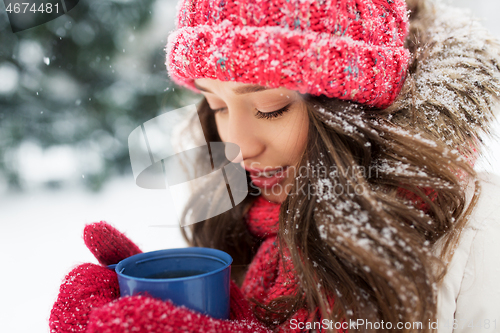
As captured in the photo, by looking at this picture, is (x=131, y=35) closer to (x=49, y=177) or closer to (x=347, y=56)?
(x=49, y=177)

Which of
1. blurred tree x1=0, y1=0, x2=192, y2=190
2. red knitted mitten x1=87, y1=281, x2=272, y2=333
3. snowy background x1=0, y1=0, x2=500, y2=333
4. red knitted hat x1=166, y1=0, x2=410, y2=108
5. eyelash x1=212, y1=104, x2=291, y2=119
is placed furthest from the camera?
blurred tree x1=0, y1=0, x2=192, y2=190

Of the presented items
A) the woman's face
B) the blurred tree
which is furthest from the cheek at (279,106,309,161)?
the blurred tree

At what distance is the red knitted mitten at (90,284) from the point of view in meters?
0.47

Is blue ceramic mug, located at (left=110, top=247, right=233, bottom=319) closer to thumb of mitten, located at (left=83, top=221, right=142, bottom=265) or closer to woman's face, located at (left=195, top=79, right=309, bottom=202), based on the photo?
thumb of mitten, located at (left=83, top=221, right=142, bottom=265)

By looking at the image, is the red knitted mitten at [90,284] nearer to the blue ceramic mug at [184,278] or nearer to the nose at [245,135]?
the blue ceramic mug at [184,278]

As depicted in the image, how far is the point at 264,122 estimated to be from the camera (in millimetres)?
621

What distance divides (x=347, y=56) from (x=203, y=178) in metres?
0.58

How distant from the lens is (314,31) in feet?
1.67

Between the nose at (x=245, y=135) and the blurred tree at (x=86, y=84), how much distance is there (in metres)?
0.63

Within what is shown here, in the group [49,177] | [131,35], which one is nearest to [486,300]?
[131,35]

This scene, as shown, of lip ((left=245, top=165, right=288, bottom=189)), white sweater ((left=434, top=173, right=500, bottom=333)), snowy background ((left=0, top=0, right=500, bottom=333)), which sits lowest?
snowy background ((left=0, top=0, right=500, bottom=333))

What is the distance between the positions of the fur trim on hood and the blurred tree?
0.84 m

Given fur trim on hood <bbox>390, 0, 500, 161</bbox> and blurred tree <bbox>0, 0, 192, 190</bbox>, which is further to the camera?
blurred tree <bbox>0, 0, 192, 190</bbox>

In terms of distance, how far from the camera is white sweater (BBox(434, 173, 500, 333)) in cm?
51
